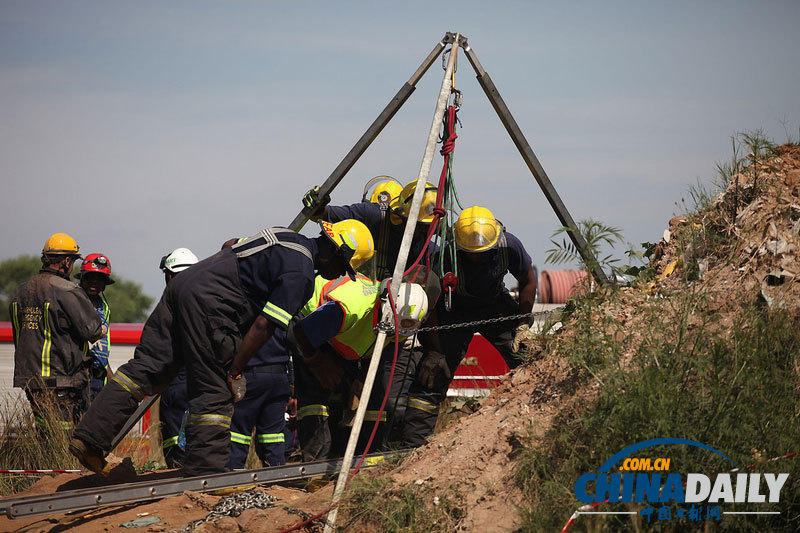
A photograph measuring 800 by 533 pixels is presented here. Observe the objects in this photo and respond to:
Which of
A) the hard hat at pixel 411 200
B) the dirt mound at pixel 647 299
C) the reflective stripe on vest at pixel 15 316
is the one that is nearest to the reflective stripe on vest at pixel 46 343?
the reflective stripe on vest at pixel 15 316

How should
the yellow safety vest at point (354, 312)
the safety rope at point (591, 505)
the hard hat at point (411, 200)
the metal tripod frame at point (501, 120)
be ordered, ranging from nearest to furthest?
the safety rope at point (591, 505)
the yellow safety vest at point (354, 312)
the metal tripod frame at point (501, 120)
the hard hat at point (411, 200)

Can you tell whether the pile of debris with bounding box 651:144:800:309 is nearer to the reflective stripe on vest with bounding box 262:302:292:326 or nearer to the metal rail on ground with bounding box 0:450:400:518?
the metal rail on ground with bounding box 0:450:400:518

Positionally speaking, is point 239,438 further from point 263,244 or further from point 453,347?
point 453,347

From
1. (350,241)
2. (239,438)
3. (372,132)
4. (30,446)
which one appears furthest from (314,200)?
(30,446)

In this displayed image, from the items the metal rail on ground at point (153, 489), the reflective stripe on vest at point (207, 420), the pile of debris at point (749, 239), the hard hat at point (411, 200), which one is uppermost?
the hard hat at point (411, 200)

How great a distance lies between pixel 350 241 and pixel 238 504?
6.26 feet

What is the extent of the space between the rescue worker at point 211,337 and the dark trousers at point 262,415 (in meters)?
0.56

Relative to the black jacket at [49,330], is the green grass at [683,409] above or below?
below

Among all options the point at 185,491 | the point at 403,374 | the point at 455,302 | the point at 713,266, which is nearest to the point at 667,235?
the point at 713,266

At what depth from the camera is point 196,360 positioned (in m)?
4.79

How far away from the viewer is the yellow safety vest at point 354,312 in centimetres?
511

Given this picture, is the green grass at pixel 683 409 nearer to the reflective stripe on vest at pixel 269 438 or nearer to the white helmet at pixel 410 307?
the white helmet at pixel 410 307

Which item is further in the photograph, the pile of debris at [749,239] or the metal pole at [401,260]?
the pile of debris at [749,239]

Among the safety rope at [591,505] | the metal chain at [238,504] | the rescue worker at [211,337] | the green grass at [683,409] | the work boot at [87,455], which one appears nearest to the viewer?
the safety rope at [591,505]
